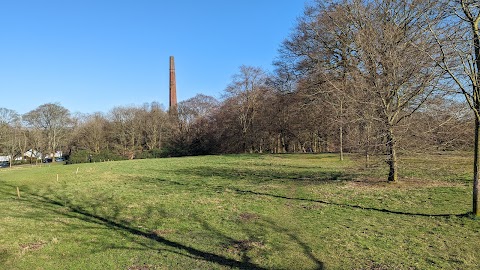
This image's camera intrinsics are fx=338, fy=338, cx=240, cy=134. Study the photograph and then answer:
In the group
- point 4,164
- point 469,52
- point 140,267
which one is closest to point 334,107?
point 469,52

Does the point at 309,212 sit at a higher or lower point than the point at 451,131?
lower

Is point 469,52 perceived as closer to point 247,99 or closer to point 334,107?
point 334,107

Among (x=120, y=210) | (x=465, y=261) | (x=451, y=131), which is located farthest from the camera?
(x=451, y=131)

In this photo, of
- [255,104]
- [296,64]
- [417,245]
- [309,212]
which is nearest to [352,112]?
[309,212]

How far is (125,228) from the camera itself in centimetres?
826

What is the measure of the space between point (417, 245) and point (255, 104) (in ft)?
129

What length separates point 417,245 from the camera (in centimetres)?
647

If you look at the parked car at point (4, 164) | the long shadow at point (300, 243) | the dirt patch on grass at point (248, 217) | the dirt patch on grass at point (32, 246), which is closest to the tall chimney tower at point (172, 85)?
the parked car at point (4, 164)

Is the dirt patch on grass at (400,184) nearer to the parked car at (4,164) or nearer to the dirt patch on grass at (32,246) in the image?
the dirt patch on grass at (32,246)

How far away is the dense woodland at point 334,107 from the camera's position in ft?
32.8

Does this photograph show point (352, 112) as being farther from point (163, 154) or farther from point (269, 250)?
point (163, 154)

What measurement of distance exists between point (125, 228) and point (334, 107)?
14186 millimetres

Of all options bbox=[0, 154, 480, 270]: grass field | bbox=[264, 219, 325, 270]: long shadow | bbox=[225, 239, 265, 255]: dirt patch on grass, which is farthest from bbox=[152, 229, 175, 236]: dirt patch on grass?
bbox=[264, 219, 325, 270]: long shadow

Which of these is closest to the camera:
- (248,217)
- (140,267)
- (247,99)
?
(140,267)
